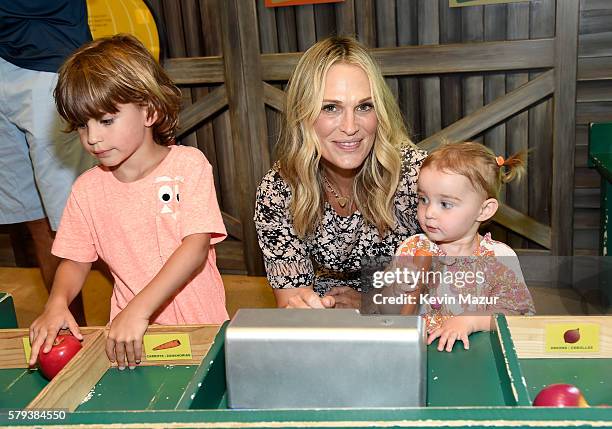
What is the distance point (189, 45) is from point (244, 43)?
1.20 feet

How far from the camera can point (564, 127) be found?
135 inches

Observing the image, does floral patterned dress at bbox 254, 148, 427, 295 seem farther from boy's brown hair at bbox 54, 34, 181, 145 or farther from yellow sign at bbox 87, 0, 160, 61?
yellow sign at bbox 87, 0, 160, 61

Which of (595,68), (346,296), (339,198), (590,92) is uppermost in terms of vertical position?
(595,68)

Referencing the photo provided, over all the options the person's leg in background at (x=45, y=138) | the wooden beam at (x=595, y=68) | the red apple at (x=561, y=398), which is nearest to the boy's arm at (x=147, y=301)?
the red apple at (x=561, y=398)

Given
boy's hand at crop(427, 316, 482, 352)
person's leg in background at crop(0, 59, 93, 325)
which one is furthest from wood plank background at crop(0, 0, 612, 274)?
boy's hand at crop(427, 316, 482, 352)

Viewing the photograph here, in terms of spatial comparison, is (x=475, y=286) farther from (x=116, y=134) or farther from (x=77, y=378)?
(x=116, y=134)

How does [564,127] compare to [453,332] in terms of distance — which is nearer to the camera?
[453,332]

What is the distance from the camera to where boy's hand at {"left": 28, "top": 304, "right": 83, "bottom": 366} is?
4.78ft

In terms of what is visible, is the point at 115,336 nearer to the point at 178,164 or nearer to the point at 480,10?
the point at 178,164

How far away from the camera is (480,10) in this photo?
11.2ft

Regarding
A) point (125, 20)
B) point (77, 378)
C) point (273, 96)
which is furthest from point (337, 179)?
point (125, 20)

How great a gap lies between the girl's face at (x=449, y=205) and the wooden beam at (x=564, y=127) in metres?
1.92

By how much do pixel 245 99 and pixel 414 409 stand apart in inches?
124

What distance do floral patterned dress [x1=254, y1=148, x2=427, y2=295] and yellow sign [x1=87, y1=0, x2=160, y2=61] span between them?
6.70 feet
